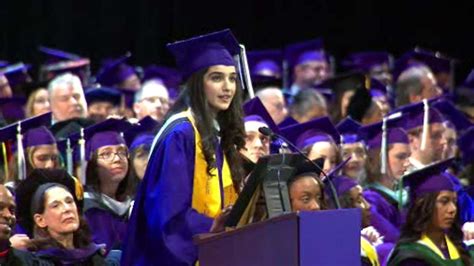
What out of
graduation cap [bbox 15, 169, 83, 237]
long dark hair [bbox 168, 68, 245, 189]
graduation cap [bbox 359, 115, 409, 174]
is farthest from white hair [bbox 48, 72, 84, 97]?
long dark hair [bbox 168, 68, 245, 189]

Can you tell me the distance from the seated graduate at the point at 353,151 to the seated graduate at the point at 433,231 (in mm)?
901

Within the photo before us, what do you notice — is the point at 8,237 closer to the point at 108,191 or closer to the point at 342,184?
the point at 108,191

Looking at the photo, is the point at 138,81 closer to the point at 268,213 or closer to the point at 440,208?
the point at 440,208

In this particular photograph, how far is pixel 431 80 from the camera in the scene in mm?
11039

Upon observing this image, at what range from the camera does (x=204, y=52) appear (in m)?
6.31

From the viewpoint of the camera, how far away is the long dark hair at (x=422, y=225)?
7.39 metres

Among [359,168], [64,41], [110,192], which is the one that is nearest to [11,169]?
[110,192]

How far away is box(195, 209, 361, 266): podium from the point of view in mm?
5184

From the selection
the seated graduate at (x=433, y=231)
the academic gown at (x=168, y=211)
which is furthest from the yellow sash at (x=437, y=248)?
the academic gown at (x=168, y=211)

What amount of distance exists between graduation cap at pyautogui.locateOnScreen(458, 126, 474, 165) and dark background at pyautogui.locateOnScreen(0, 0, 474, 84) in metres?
4.64

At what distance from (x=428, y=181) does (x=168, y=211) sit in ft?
7.72

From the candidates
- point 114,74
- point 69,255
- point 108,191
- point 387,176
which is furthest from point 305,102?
point 69,255

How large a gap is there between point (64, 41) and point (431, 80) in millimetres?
4383

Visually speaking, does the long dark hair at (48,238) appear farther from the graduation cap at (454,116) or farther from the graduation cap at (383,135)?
the graduation cap at (454,116)
